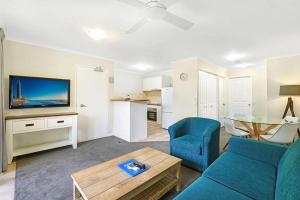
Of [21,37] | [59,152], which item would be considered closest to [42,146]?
[59,152]

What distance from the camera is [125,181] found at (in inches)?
54.1

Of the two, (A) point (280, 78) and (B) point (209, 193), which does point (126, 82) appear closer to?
(A) point (280, 78)

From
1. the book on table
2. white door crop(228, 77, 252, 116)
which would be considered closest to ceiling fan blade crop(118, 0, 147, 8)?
the book on table

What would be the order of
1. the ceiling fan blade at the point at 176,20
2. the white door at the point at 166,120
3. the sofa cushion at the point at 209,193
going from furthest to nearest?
the white door at the point at 166,120, the ceiling fan blade at the point at 176,20, the sofa cushion at the point at 209,193

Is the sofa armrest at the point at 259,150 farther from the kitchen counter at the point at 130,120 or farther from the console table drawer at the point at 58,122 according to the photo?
the console table drawer at the point at 58,122

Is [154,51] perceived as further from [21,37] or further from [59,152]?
[59,152]

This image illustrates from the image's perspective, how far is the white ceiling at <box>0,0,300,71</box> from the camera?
190 cm

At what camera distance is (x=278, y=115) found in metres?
4.23

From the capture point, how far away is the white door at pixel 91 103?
3873 mm

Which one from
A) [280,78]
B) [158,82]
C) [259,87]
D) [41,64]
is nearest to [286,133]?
[280,78]

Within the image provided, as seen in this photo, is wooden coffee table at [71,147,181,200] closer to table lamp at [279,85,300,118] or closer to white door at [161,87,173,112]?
white door at [161,87,173,112]

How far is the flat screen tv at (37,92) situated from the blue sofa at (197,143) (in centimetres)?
282

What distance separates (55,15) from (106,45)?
128 cm

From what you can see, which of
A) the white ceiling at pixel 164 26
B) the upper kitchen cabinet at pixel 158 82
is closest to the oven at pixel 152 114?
the upper kitchen cabinet at pixel 158 82
